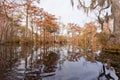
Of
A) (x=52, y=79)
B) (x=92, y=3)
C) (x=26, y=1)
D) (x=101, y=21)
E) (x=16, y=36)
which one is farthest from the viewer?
(x=16, y=36)

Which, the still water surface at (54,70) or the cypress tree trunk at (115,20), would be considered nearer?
the still water surface at (54,70)

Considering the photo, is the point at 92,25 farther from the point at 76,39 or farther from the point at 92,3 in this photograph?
the point at 92,3

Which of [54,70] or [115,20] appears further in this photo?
[115,20]

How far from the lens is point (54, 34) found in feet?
197

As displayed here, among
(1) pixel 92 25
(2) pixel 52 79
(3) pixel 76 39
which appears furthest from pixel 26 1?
(2) pixel 52 79

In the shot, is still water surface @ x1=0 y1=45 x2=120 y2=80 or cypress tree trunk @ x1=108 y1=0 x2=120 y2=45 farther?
cypress tree trunk @ x1=108 y1=0 x2=120 y2=45

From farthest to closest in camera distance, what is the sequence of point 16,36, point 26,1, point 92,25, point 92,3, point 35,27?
point 92,25, point 35,27, point 16,36, point 26,1, point 92,3

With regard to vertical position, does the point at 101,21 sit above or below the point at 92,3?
below

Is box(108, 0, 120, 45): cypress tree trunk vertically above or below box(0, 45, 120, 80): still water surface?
above

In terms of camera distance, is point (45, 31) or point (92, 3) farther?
point (45, 31)

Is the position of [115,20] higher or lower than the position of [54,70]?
higher

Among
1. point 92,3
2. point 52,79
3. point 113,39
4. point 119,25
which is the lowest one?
point 52,79

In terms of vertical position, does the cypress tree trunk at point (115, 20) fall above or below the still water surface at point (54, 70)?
above

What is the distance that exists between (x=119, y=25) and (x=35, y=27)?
33.0m
